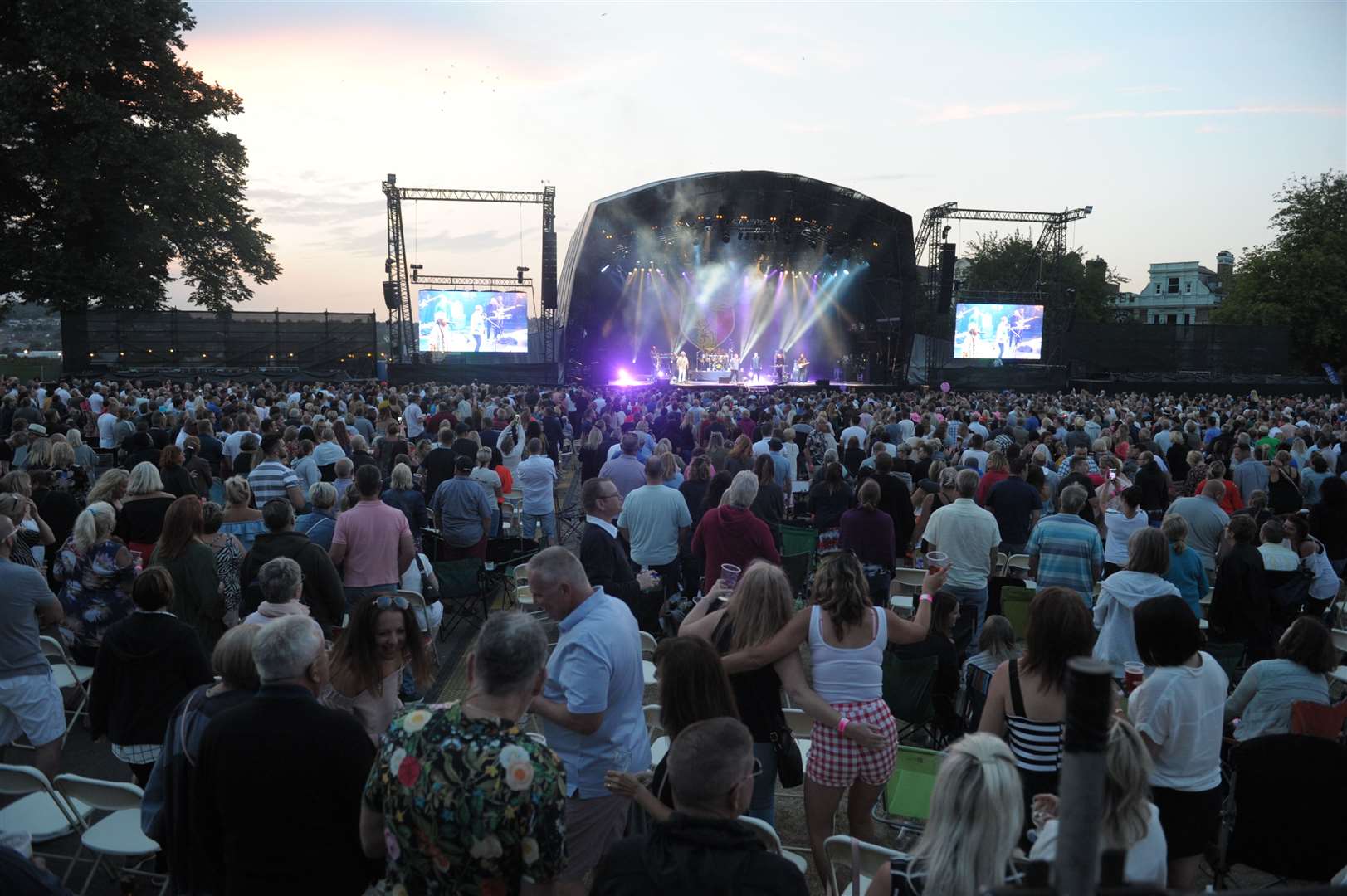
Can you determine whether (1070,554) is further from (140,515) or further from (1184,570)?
(140,515)

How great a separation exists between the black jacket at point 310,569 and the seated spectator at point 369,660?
1.56 metres

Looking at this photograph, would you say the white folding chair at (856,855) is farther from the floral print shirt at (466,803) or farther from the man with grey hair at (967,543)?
the man with grey hair at (967,543)

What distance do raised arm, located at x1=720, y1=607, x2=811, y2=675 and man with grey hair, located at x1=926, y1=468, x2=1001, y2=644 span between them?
110 inches

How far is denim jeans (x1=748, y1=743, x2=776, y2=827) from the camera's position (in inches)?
136

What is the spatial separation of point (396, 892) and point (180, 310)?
106 feet

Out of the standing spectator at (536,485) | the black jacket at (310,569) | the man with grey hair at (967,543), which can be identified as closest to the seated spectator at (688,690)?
the black jacket at (310,569)

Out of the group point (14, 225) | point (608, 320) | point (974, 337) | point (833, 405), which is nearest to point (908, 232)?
point (974, 337)

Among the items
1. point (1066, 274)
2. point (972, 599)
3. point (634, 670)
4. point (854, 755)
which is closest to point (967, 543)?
point (972, 599)

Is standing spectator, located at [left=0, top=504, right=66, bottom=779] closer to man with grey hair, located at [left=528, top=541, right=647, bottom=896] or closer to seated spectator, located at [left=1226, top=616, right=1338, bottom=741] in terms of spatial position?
man with grey hair, located at [left=528, top=541, right=647, bottom=896]

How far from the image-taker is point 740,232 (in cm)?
2911

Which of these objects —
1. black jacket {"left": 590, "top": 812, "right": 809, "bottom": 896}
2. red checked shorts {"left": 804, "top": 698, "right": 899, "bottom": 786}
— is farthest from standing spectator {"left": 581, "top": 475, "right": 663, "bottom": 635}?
black jacket {"left": 590, "top": 812, "right": 809, "bottom": 896}

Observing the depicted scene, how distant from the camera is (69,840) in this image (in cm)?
430

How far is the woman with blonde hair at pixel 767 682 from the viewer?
11.1ft

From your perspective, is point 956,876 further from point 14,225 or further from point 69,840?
point 14,225
